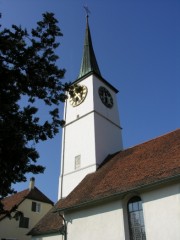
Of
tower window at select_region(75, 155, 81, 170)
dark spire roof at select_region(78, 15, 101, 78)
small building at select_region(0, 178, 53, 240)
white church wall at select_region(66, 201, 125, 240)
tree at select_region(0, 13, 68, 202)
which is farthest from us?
dark spire roof at select_region(78, 15, 101, 78)

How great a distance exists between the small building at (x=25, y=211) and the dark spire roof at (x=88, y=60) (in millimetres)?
12532

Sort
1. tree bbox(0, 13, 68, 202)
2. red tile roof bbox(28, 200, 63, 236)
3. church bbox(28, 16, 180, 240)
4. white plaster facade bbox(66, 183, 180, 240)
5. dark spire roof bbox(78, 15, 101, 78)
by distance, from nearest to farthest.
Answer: tree bbox(0, 13, 68, 202), white plaster facade bbox(66, 183, 180, 240), church bbox(28, 16, 180, 240), red tile roof bbox(28, 200, 63, 236), dark spire roof bbox(78, 15, 101, 78)

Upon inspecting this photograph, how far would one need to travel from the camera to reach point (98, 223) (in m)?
13.9

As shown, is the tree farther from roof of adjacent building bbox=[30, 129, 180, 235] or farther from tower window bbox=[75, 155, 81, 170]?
tower window bbox=[75, 155, 81, 170]

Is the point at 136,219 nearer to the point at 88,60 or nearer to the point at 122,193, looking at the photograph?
the point at 122,193

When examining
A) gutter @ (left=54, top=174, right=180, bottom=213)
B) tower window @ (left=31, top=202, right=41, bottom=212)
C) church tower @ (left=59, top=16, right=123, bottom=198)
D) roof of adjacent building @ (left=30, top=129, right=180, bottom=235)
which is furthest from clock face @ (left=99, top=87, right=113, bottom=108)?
tower window @ (left=31, top=202, right=41, bottom=212)

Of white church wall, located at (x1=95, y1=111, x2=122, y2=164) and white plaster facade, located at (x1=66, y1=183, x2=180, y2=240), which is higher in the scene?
white church wall, located at (x1=95, y1=111, x2=122, y2=164)

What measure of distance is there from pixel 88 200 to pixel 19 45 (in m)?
8.90

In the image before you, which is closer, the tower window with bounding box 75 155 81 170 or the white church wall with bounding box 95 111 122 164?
the white church wall with bounding box 95 111 122 164

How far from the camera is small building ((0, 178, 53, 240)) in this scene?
23.7 m

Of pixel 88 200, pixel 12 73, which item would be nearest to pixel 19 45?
pixel 12 73

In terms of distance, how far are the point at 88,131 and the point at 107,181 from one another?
6.56 meters

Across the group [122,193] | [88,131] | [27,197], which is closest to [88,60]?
[88,131]

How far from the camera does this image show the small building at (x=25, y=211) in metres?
23.7
